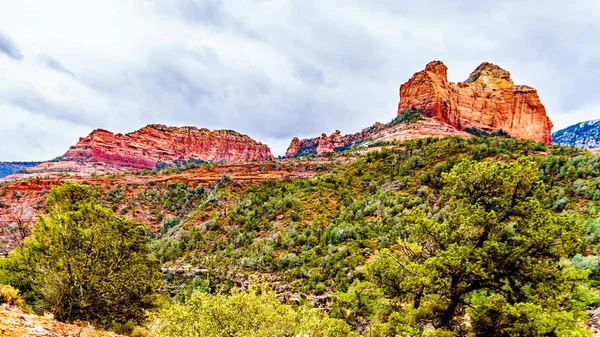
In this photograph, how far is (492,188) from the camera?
30.6ft

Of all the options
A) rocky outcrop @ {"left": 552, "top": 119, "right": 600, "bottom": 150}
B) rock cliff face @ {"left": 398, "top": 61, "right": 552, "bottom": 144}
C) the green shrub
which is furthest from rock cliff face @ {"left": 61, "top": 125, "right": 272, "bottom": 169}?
rocky outcrop @ {"left": 552, "top": 119, "right": 600, "bottom": 150}

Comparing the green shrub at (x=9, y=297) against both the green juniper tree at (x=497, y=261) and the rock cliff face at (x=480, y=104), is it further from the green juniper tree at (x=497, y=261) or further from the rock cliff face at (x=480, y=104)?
the rock cliff face at (x=480, y=104)

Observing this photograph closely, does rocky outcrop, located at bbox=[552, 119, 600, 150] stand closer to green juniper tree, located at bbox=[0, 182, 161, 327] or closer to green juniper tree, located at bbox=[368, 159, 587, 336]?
green juniper tree, located at bbox=[368, 159, 587, 336]

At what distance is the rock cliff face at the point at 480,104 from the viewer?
349 ft

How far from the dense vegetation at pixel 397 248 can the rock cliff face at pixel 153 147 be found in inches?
4115

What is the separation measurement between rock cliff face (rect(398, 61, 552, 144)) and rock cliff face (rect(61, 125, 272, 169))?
114680 millimetres

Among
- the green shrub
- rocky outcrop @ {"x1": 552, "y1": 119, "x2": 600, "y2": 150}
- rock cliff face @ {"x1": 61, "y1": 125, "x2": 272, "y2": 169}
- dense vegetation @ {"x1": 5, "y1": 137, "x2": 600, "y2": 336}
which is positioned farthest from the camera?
rock cliff face @ {"x1": 61, "y1": 125, "x2": 272, "y2": 169}

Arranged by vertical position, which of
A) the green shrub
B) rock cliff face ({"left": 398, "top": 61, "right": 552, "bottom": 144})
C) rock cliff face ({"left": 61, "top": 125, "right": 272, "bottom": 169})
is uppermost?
rock cliff face ({"left": 398, "top": 61, "right": 552, "bottom": 144})

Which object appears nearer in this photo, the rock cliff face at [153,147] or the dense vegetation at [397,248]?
the dense vegetation at [397,248]

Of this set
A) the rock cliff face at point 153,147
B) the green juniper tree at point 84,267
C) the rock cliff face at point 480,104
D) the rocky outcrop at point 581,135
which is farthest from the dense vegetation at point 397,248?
the rocky outcrop at point 581,135

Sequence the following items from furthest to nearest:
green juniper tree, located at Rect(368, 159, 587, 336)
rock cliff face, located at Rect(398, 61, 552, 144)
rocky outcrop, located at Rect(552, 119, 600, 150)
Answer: rocky outcrop, located at Rect(552, 119, 600, 150) < rock cliff face, located at Rect(398, 61, 552, 144) < green juniper tree, located at Rect(368, 159, 587, 336)

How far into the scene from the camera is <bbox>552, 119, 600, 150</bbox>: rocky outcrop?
130625 millimetres

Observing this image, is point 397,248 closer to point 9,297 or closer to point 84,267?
point 84,267

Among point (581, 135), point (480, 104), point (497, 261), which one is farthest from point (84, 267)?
point (581, 135)
